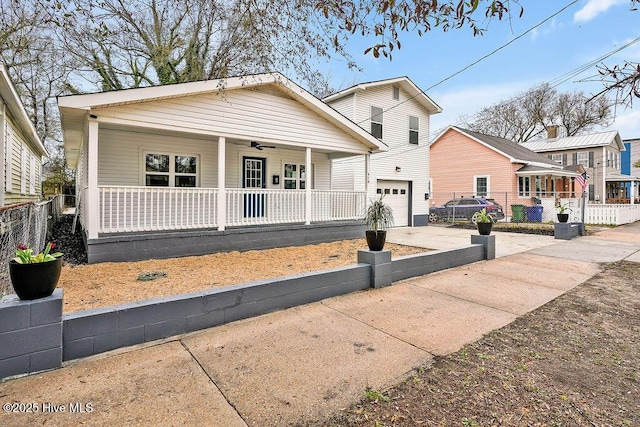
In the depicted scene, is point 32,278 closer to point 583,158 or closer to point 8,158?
point 8,158

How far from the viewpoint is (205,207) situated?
834 cm

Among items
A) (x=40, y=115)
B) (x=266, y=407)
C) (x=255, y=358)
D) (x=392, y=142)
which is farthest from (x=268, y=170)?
(x=40, y=115)

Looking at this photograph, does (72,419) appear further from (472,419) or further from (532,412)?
(532,412)

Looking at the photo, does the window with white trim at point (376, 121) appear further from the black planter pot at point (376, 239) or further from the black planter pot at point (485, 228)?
the black planter pot at point (376, 239)

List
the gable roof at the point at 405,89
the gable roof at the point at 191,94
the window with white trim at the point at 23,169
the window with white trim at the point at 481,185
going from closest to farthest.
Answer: the gable roof at the point at 191,94
the window with white trim at the point at 23,169
the gable roof at the point at 405,89
the window with white trim at the point at 481,185

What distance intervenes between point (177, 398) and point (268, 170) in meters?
9.23

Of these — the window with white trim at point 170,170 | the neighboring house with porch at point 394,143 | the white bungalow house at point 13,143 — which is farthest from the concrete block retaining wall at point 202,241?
the neighboring house with porch at point 394,143

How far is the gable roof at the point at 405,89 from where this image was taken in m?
13.6

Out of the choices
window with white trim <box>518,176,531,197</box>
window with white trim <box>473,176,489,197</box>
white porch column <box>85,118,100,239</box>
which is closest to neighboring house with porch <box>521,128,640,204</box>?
window with white trim <box>518,176,531,197</box>

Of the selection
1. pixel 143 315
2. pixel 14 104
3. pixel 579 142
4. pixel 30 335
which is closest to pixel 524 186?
pixel 579 142

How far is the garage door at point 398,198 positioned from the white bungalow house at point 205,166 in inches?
161

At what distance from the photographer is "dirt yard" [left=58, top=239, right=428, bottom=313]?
461cm

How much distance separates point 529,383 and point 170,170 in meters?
9.50

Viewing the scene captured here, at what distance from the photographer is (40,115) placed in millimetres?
23203
